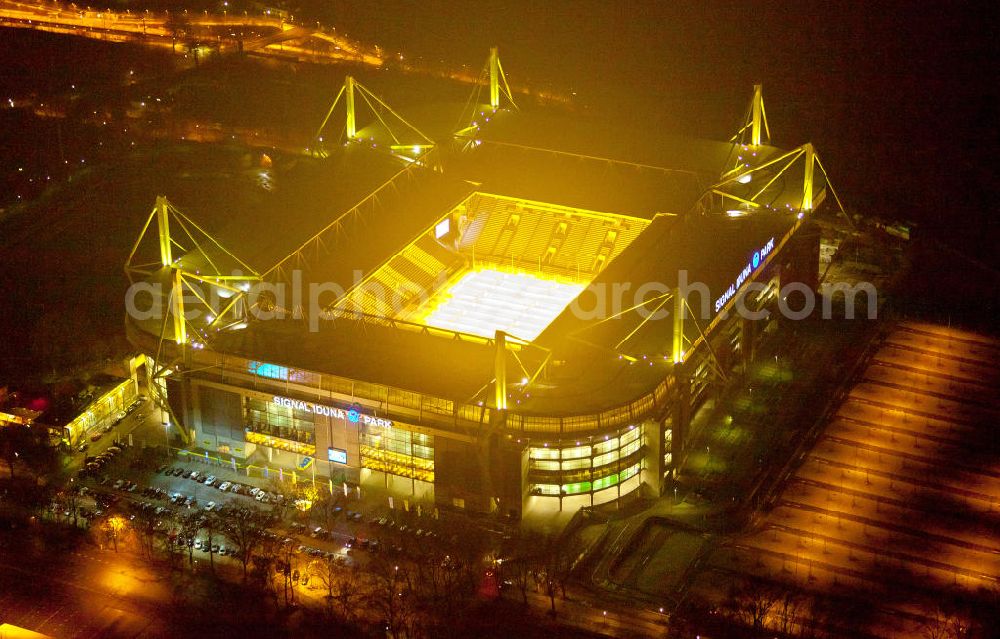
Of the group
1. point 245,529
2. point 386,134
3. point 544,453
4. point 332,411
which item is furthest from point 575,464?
point 386,134

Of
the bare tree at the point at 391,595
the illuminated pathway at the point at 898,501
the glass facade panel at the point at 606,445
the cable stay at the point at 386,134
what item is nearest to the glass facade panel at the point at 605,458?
the glass facade panel at the point at 606,445

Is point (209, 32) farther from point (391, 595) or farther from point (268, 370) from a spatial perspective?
point (391, 595)

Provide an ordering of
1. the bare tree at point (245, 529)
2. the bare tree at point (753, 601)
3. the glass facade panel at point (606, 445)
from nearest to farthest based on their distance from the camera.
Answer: the bare tree at point (753, 601) → the bare tree at point (245, 529) → the glass facade panel at point (606, 445)

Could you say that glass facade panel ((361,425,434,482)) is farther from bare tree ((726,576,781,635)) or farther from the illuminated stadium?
bare tree ((726,576,781,635))

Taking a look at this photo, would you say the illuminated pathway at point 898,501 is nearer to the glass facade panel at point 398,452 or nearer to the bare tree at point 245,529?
the glass facade panel at point 398,452

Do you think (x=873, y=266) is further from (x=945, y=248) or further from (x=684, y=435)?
(x=684, y=435)

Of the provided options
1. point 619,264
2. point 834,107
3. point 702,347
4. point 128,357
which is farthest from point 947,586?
point 834,107
